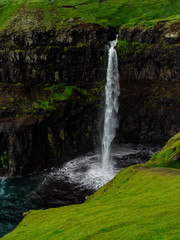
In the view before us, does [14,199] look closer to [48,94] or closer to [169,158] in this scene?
[48,94]

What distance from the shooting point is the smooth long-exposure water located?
28.2 metres

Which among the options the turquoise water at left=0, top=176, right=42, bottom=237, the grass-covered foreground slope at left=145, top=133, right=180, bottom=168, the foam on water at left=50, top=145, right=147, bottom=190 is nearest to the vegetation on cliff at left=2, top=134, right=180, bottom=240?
the grass-covered foreground slope at left=145, top=133, right=180, bottom=168

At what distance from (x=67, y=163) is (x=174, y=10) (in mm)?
40828

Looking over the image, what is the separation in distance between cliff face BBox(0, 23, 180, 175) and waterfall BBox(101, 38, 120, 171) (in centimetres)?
115

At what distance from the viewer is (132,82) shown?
4319 centimetres

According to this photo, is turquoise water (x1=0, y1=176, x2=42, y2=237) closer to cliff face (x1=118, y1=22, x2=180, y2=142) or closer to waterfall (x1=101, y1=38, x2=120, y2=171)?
waterfall (x1=101, y1=38, x2=120, y2=171)

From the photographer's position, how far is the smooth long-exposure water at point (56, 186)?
2822 centimetres

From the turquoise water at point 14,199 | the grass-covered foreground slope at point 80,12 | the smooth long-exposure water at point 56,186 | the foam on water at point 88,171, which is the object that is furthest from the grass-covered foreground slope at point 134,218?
the grass-covered foreground slope at point 80,12

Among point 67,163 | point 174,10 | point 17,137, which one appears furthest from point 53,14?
point 67,163

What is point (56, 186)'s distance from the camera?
106 feet

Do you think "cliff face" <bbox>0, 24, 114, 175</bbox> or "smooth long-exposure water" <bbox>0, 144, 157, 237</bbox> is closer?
"smooth long-exposure water" <bbox>0, 144, 157, 237</bbox>

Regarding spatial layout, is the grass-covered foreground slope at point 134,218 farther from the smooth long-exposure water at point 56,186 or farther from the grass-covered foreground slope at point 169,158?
the smooth long-exposure water at point 56,186

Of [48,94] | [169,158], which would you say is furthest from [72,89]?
[169,158]

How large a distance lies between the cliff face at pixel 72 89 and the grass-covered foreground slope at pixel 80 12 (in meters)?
3.77
